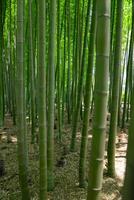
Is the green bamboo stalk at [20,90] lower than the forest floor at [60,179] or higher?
higher

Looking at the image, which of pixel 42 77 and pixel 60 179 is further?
pixel 60 179

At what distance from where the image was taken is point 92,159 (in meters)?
1.53

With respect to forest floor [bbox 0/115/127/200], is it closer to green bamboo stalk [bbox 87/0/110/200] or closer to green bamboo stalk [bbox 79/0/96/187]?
green bamboo stalk [bbox 79/0/96/187]

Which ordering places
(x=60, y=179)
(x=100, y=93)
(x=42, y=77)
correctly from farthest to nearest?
(x=60, y=179)
(x=42, y=77)
(x=100, y=93)

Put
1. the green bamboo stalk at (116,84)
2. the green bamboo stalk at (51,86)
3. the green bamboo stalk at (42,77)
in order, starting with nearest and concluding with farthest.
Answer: the green bamboo stalk at (42,77) → the green bamboo stalk at (51,86) → the green bamboo stalk at (116,84)

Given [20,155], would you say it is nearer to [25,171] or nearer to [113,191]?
[25,171]

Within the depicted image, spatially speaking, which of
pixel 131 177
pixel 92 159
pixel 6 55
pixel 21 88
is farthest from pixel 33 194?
pixel 6 55

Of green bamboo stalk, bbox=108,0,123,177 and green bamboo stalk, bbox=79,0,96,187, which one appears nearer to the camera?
green bamboo stalk, bbox=79,0,96,187

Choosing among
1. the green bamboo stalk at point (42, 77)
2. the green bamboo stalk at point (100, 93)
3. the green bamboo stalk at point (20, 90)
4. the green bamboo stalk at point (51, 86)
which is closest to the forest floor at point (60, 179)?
the green bamboo stalk at point (51, 86)

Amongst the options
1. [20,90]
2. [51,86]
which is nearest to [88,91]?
[51,86]

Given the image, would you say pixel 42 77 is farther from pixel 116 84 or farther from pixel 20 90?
pixel 116 84

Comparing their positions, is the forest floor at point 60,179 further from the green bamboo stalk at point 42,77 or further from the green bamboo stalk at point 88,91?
the green bamboo stalk at point 42,77

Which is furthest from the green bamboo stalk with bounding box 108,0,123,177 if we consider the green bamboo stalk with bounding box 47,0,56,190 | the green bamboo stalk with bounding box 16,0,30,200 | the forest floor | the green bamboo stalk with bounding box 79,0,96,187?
the green bamboo stalk with bounding box 16,0,30,200

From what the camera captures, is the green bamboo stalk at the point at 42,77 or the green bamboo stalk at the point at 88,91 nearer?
the green bamboo stalk at the point at 42,77
